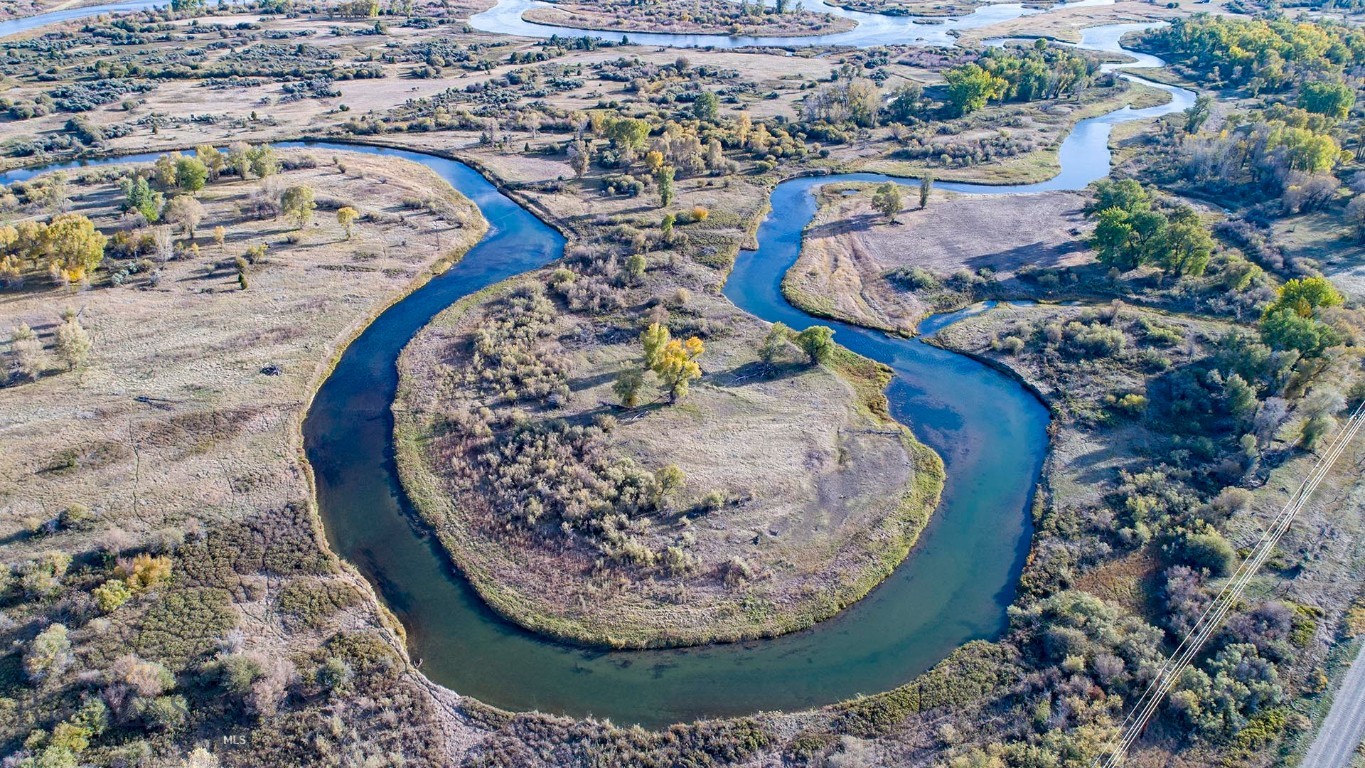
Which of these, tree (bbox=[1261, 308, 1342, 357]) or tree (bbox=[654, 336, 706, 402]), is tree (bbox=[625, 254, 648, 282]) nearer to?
tree (bbox=[654, 336, 706, 402])

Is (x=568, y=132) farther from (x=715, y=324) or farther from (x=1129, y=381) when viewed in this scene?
(x=1129, y=381)

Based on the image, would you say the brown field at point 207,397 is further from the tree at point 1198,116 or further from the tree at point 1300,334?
the tree at point 1198,116

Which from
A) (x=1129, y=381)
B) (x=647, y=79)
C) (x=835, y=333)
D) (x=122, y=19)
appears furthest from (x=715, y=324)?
(x=122, y=19)

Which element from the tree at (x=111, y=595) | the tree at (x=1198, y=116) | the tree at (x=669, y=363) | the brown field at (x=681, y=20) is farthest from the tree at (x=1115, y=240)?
the brown field at (x=681, y=20)

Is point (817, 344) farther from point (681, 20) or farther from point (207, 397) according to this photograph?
point (681, 20)

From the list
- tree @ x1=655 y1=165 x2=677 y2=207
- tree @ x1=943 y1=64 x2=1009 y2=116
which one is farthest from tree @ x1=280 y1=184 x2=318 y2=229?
tree @ x1=943 y1=64 x2=1009 y2=116

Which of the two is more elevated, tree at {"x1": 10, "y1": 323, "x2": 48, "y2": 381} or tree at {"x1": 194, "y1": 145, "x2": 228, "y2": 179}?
tree at {"x1": 194, "y1": 145, "x2": 228, "y2": 179}
